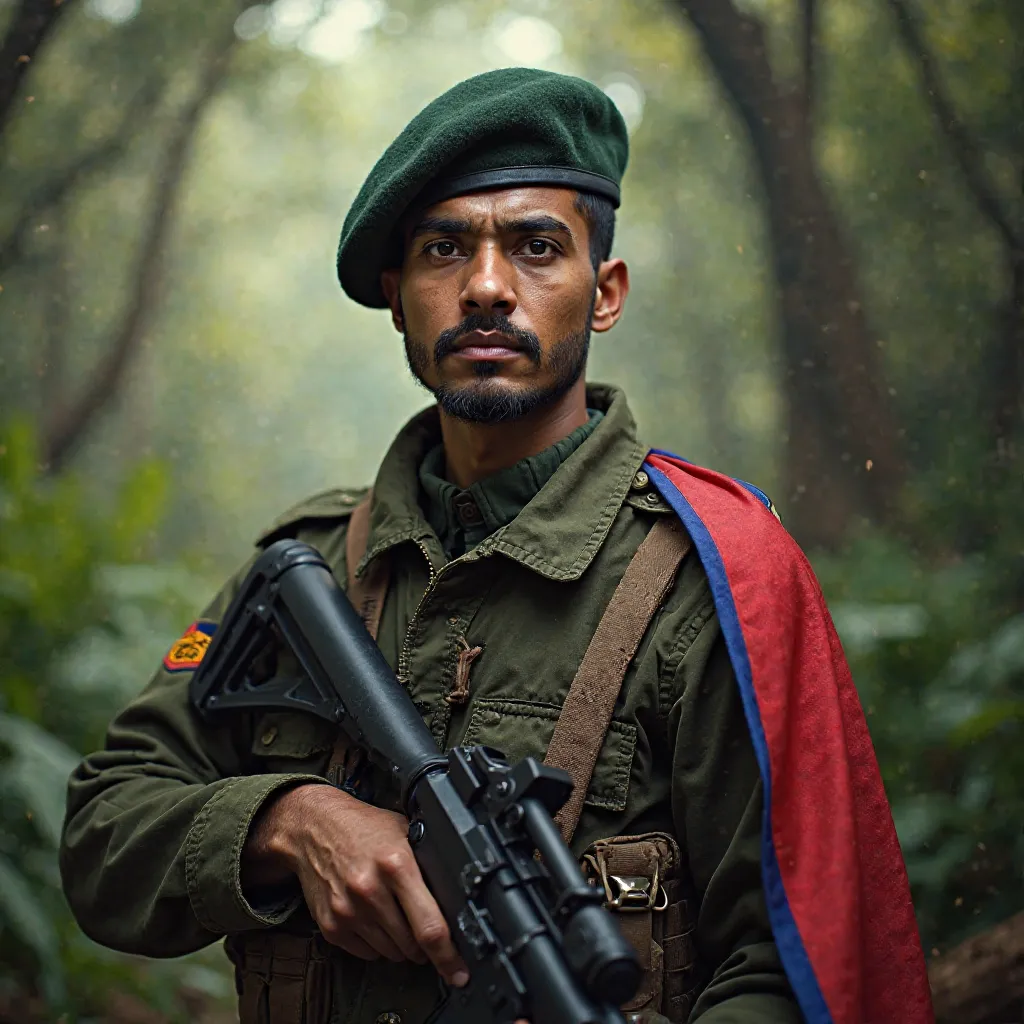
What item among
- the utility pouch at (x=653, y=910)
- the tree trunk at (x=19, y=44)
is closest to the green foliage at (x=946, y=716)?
the utility pouch at (x=653, y=910)

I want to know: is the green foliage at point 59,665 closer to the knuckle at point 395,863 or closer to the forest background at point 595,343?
the forest background at point 595,343

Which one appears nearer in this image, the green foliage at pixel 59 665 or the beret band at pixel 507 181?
the beret band at pixel 507 181

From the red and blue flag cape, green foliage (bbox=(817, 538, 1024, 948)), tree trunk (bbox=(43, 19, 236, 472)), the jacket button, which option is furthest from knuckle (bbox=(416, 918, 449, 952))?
tree trunk (bbox=(43, 19, 236, 472))

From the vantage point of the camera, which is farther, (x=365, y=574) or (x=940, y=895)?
(x=940, y=895)

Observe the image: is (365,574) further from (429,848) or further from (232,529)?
(232,529)

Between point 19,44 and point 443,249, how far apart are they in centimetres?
264

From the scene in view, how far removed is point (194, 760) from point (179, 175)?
125 inches

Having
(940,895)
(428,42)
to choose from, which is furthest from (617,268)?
(428,42)

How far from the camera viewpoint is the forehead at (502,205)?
77.9 inches

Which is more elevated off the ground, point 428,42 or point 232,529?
point 428,42

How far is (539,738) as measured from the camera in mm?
1764

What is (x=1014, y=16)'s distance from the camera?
304 centimetres

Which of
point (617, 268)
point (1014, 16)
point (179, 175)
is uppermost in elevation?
point (179, 175)

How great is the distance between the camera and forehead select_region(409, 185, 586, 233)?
1.98 m
